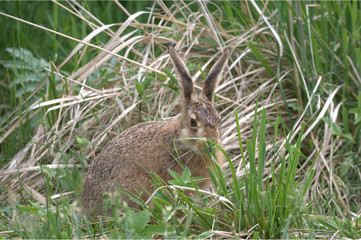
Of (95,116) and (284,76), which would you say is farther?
(284,76)

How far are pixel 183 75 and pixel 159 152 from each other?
0.62 meters

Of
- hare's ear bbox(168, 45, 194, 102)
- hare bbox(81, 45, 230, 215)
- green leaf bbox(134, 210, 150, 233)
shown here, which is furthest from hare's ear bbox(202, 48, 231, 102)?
green leaf bbox(134, 210, 150, 233)

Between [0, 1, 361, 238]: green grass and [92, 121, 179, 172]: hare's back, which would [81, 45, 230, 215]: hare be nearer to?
[92, 121, 179, 172]: hare's back

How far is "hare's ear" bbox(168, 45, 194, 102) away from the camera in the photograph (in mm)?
3900

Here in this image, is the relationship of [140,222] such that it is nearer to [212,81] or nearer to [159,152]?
[159,152]

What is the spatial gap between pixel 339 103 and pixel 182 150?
1.71 metres

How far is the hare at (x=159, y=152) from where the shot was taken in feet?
12.6

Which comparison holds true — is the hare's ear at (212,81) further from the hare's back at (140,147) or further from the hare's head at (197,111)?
the hare's back at (140,147)

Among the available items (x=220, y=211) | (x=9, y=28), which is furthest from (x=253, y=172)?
(x=9, y=28)

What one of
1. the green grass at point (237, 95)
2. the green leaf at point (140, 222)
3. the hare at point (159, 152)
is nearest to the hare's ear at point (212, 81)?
the hare at point (159, 152)

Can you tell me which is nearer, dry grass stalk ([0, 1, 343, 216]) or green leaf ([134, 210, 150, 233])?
green leaf ([134, 210, 150, 233])

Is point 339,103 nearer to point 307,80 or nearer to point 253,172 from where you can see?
point 307,80

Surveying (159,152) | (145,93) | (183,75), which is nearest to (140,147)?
(159,152)

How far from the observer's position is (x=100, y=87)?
15.9 feet
